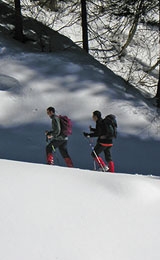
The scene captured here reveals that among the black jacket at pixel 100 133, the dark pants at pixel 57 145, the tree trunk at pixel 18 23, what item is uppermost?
the tree trunk at pixel 18 23

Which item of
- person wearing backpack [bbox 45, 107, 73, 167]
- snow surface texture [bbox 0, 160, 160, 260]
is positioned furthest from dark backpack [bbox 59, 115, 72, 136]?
snow surface texture [bbox 0, 160, 160, 260]

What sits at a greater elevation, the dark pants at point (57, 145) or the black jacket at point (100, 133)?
the black jacket at point (100, 133)

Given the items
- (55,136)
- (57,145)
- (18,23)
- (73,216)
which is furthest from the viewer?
(18,23)

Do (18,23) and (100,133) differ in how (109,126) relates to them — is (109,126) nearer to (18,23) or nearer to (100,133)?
(100,133)

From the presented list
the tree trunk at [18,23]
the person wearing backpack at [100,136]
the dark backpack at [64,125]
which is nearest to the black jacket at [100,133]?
the person wearing backpack at [100,136]

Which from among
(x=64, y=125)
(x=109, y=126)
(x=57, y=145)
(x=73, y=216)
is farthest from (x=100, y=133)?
(x=73, y=216)

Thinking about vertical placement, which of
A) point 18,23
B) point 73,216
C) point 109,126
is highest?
point 18,23

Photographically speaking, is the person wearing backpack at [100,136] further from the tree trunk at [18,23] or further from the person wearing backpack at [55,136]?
the tree trunk at [18,23]

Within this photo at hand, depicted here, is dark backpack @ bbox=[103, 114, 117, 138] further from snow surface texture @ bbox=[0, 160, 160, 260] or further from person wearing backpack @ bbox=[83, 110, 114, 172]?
snow surface texture @ bbox=[0, 160, 160, 260]

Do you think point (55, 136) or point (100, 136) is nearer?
point (55, 136)

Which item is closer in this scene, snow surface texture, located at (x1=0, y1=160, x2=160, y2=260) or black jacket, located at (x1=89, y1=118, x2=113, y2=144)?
snow surface texture, located at (x1=0, y1=160, x2=160, y2=260)

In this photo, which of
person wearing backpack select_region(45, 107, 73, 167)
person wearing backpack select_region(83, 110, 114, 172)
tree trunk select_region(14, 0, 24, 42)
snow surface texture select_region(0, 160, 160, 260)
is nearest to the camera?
snow surface texture select_region(0, 160, 160, 260)

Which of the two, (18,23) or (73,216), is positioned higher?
(18,23)

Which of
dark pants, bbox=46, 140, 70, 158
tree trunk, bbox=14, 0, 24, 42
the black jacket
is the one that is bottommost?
dark pants, bbox=46, 140, 70, 158
